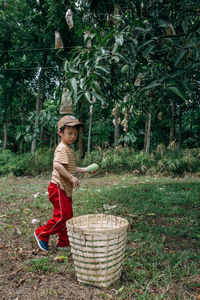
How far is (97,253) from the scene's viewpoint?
2.12 m

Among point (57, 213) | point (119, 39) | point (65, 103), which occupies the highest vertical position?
point (119, 39)

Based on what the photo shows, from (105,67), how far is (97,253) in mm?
1474

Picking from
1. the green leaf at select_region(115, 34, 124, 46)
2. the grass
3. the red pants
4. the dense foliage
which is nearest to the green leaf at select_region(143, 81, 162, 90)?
the dense foliage

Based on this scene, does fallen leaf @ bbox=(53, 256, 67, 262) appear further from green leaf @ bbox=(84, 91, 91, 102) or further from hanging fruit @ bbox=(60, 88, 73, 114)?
green leaf @ bbox=(84, 91, 91, 102)

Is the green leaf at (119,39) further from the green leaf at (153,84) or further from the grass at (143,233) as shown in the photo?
the grass at (143,233)

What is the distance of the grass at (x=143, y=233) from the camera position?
225 centimetres

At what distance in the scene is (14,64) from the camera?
38.0 ft

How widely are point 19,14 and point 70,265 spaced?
10.8m

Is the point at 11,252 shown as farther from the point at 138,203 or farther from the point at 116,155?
the point at 116,155

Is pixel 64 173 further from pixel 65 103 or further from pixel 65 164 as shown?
pixel 65 103

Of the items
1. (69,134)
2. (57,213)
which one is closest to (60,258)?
(57,213)

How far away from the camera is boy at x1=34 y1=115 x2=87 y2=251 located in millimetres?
2750

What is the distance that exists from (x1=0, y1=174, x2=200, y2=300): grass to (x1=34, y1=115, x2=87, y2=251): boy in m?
0.20

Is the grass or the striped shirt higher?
the striped shirt
